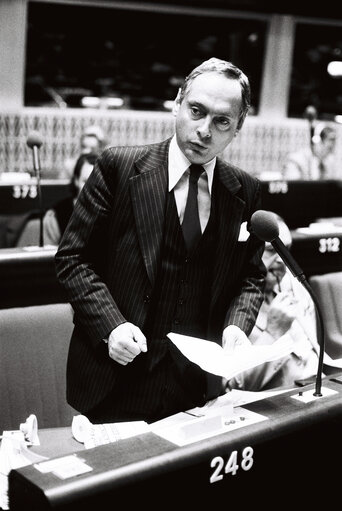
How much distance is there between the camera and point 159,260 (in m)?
1.81

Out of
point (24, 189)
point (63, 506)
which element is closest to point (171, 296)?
point (63, 506)

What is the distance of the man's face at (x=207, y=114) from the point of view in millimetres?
1753

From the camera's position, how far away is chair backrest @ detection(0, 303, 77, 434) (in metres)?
2.52

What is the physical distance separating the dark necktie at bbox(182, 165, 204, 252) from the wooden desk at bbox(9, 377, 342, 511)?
39 cm

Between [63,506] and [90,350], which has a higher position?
[90,350]

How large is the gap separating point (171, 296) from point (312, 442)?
448 mm

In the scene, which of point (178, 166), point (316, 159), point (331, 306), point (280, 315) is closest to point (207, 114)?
point (178, 166)

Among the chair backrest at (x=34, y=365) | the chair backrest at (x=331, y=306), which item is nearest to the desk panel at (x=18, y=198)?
the chair backrest at (x=331, y=306)

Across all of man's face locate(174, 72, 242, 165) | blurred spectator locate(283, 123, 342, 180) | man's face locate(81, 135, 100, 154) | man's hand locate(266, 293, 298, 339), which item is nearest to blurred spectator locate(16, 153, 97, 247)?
man's hand locate(266, 293, 298, 339)

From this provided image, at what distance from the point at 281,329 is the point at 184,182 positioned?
969 millimetres

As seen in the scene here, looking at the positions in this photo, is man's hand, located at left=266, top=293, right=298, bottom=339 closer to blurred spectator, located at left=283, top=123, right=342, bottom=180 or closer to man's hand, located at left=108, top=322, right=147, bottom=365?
man's hand, located at left=108, top=322, right=147, bottom=365

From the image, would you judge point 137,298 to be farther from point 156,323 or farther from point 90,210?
point 90,210

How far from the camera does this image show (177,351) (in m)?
1.87

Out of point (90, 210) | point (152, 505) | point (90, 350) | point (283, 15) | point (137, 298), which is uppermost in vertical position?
point (283, 15)
